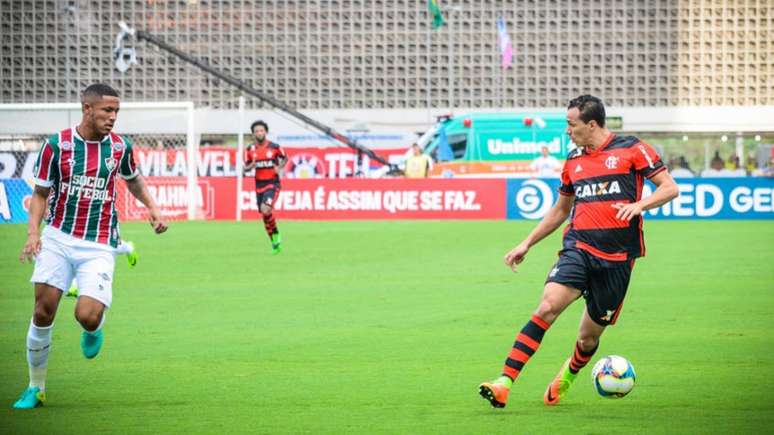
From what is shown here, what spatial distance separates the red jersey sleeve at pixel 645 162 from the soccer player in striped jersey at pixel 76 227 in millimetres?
3396

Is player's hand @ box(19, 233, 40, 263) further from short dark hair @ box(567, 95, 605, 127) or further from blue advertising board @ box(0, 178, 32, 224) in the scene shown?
blue advertising board @ box(0, 178, 32, 224)

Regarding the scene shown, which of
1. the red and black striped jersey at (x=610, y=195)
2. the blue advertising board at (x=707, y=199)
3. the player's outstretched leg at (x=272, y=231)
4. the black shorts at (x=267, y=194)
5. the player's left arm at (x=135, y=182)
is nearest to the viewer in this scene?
the red and black striped jersey at (x=610, y=195)

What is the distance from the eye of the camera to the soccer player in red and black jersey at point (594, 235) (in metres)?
8.01

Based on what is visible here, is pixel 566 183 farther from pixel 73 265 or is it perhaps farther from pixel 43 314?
pixel 43 314

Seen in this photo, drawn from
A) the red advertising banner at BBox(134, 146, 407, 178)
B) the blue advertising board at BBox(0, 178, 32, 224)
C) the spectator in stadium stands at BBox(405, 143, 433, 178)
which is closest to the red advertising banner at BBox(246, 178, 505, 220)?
the spectator in stadium stands at BBox(405, 143, 433, 178)

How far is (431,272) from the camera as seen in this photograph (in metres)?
18.5

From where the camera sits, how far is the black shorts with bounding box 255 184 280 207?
23.3 meters

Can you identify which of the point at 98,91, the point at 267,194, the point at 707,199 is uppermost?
the point at 98,91

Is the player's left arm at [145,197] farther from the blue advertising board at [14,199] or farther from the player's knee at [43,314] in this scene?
the blue advertising board at [14,199]

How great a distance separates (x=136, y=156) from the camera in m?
36.3

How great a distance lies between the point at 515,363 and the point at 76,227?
300 cm

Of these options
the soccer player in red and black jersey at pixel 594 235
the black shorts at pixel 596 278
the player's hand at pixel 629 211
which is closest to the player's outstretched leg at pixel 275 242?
the soccer player in red and black jersey at pixel 594 235

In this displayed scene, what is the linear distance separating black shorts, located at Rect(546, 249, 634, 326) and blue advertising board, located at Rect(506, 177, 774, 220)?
25.9 meters

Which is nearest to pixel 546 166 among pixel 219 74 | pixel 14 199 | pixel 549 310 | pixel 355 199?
pixel 355 199
